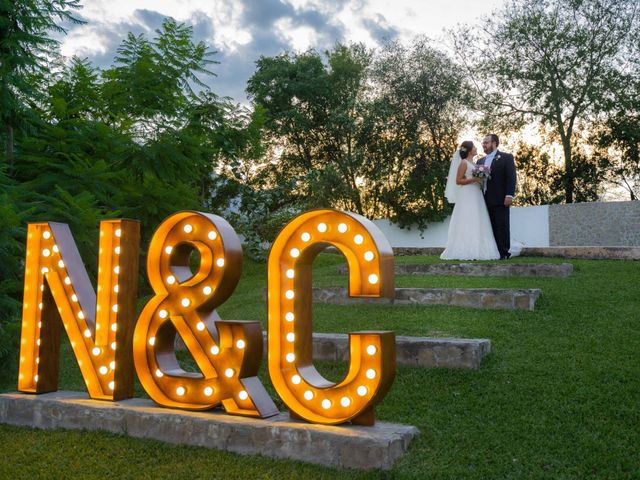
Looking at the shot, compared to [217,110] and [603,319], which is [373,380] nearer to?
[603,319]

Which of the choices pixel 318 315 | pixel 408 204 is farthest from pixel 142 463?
pixel 408 204

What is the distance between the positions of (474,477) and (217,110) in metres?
14.7

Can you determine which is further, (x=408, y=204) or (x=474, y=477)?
(x=408, y=204)

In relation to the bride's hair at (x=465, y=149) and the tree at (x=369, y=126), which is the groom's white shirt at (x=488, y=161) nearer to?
the bride's hair at (x=465, y=149)

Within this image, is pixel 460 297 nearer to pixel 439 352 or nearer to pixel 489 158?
pixel 439 352

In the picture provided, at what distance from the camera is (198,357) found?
15.1ft

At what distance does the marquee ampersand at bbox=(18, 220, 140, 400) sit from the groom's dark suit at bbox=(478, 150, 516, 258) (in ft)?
29.6

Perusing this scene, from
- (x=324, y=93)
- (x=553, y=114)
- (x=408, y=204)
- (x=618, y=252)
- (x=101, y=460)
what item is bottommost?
(x=101, y=460)

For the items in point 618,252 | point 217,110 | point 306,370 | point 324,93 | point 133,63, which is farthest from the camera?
point 324,93

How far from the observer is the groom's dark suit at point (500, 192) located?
41.5ft

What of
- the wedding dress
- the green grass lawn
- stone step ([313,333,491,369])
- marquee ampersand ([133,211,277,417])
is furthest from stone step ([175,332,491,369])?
the wedding dress

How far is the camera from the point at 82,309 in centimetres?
526

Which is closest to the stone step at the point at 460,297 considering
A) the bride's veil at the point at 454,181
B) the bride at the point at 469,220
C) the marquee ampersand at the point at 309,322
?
the marquee ampersand at the point at 309,322

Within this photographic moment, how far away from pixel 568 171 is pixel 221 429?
27.4 metres
